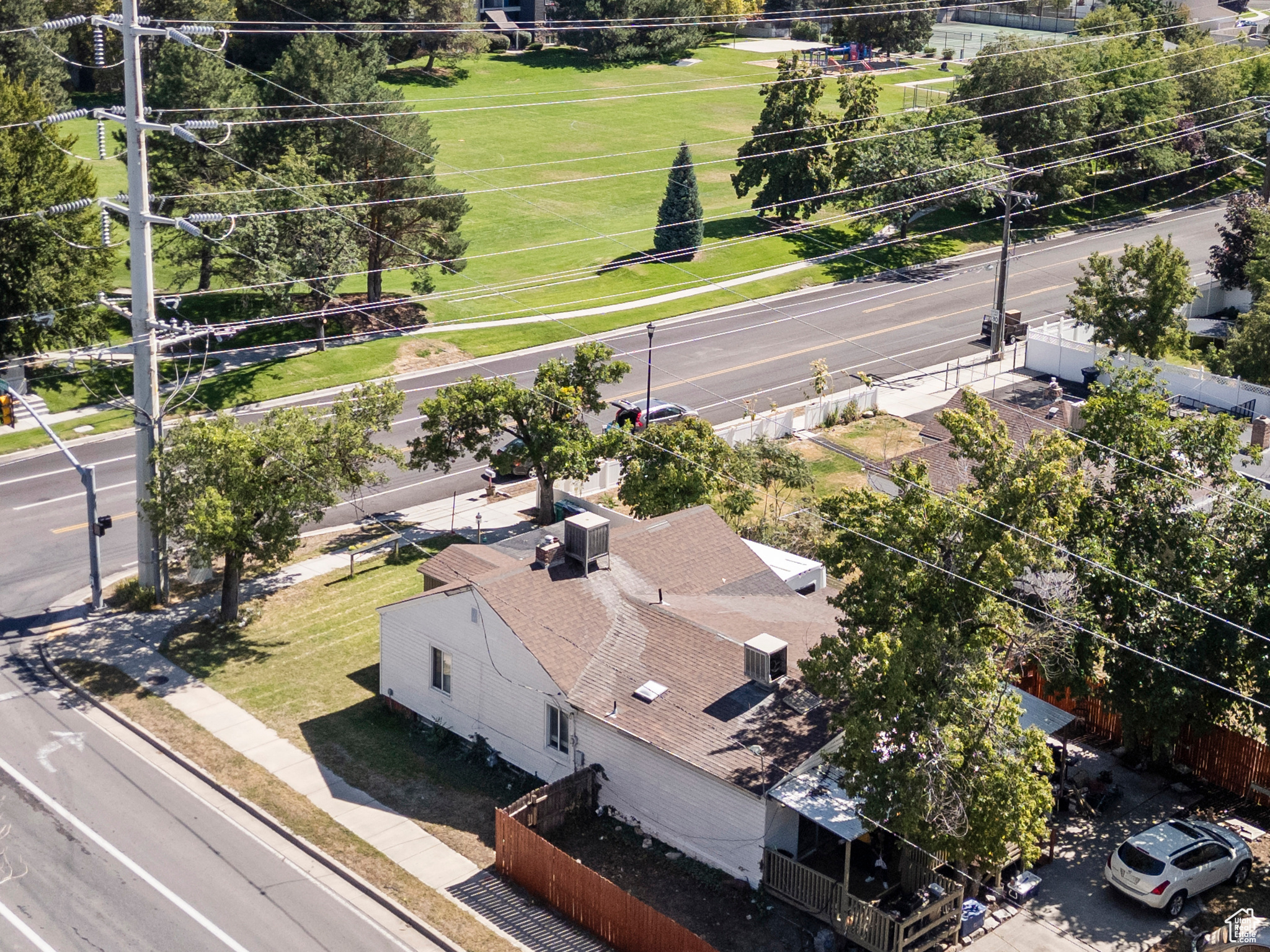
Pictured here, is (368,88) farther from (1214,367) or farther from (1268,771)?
(1268,771)

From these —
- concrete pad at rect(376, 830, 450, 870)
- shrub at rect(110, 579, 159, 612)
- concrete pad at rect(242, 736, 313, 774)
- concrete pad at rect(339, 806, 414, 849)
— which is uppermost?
shrub at rect(110, 579, 159, 612)

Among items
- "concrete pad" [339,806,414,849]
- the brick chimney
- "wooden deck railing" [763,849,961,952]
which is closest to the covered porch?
"wooden deck railing" [763,849,961,952]

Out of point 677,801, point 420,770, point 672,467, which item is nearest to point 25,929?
point 420,770

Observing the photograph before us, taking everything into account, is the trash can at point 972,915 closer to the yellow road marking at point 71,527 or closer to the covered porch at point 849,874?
the covered porch at point 849,874

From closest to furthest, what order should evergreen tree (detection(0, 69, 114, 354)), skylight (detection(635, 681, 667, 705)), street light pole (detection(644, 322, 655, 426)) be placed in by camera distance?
1. skylight (detection(635, 681, 667, 705))
2. street light pole (detection(644, 322, 655, 426))
3. evergreen tree (detection(0, 69, 114, 354))

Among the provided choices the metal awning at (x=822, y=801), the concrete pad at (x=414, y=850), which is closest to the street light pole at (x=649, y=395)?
the concrete pad at (x=414, y=850)

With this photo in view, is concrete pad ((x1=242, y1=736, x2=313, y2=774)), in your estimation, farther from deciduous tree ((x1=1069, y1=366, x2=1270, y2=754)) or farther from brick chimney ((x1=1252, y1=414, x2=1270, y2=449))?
brick chimney ((x1=1252, y1=414, x2=1270, y2=449))
